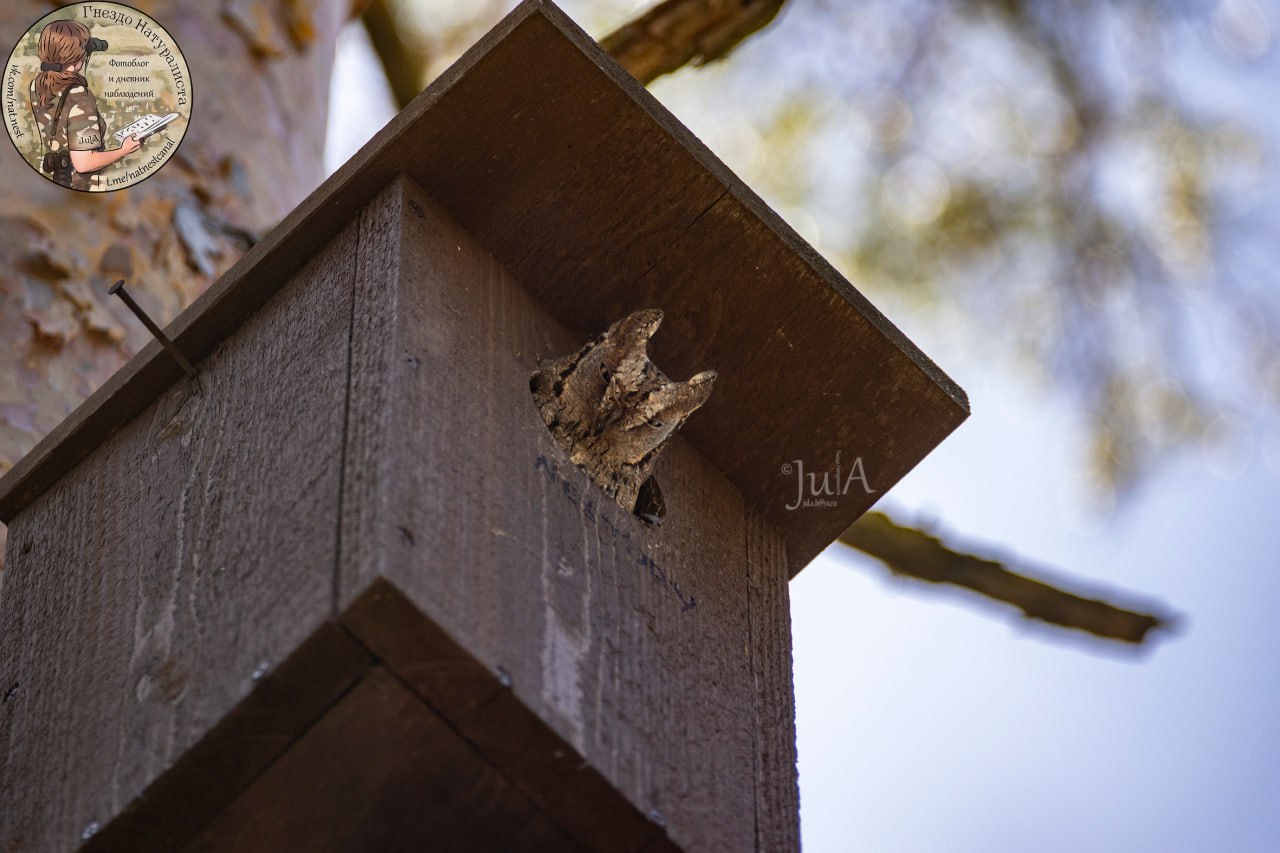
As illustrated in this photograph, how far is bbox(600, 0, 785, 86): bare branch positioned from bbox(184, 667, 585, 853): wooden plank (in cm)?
171

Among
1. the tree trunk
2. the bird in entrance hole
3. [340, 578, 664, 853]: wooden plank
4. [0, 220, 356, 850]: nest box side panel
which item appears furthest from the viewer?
the tree trunk

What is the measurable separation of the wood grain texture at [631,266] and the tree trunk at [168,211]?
0.39 m

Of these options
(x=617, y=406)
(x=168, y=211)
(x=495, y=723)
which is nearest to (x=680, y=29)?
(x=168, y=211)

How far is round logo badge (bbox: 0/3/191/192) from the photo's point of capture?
242 centimetres

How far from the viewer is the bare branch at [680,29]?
2.85 m

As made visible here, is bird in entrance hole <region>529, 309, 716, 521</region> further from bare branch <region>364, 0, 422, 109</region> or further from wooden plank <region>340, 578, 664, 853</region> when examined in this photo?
bare branch <region>364, 0, 422, 109</region>

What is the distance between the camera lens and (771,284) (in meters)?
1.91

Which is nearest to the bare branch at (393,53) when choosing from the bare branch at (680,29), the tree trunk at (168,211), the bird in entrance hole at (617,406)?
the tree trunk at (168,211)

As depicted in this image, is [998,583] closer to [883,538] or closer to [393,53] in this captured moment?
[883,538]

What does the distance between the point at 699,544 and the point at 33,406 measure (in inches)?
39.8

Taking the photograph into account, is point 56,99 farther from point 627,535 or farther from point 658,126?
point 627,535

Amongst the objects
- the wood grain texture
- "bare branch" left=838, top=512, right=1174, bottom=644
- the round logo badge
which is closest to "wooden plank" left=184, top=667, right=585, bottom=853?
the wood grain texture

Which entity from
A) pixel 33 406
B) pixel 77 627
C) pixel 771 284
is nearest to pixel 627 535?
pixel 771 284

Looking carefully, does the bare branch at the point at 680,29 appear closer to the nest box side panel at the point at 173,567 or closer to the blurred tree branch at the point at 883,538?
the blurred tree branch at the point at 883,538
